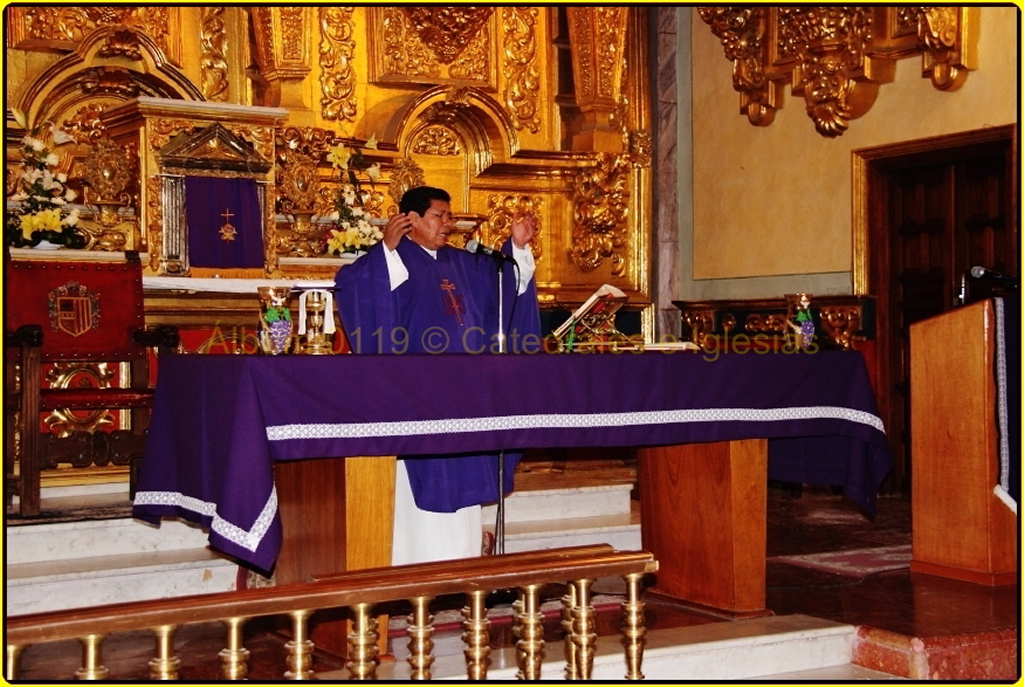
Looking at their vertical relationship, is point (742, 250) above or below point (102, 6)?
below

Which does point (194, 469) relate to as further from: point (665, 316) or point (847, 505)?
point (665, 316)

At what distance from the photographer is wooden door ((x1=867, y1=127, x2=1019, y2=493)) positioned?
8.41 m

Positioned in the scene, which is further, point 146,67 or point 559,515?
point 146,67

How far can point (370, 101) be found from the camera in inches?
391

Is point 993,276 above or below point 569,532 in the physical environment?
above

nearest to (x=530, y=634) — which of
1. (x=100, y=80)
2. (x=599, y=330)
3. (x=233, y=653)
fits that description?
(x=233, y=653)

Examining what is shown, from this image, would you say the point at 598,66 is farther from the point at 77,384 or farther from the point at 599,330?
the point at 599,330

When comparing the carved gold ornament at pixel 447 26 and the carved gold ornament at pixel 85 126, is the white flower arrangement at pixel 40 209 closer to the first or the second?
the carved gold ornament at pixel 85 126

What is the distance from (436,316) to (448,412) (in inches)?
39.5

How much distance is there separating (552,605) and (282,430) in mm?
1675

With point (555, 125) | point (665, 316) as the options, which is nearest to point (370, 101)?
point (555, 125)

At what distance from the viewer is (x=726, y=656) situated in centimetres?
470

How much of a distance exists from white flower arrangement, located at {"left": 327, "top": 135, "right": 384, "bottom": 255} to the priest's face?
3.41m

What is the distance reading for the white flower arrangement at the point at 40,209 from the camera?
7.66 meters
